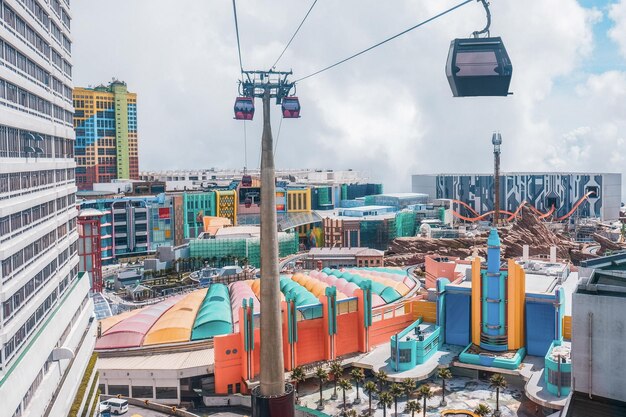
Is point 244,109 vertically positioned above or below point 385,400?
above

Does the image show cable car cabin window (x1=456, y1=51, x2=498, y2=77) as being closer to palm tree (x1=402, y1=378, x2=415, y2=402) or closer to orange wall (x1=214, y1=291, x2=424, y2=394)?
palm tree (x1=402, y1=378, x2=415, y2=402)

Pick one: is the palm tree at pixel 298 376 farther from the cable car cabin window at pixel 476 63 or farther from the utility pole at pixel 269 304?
the cable car cabin window at pixel 476 63

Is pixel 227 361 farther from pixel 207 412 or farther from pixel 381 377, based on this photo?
pixel 381 377

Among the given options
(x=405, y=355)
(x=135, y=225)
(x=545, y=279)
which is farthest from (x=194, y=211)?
(x=405, y=355)

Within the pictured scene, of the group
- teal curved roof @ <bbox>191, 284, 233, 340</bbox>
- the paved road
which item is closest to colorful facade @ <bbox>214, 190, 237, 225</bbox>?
teal curved roof @ <bbox>191, 284, 233, 340</bbox>

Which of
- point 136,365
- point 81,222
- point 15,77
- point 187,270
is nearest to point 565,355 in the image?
point 136,365

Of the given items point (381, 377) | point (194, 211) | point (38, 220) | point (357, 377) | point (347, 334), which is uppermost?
point (38, 220)

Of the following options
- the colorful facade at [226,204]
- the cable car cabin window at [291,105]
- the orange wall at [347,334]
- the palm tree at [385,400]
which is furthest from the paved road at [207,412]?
the colorful facade at [226,204]
